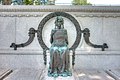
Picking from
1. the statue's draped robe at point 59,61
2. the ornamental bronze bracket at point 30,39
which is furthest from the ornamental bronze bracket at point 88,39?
the statue's draped robe at point 59,61

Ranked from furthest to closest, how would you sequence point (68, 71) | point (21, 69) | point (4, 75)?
point (21, 69), point (4, 75), point (68, 71)

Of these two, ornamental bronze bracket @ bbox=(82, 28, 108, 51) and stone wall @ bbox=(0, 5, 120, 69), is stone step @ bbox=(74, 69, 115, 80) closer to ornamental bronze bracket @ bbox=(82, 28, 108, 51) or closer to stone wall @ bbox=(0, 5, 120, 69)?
stone wall @ bbox=(0, 5, 120, 69)

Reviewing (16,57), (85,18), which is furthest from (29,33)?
(85,18)

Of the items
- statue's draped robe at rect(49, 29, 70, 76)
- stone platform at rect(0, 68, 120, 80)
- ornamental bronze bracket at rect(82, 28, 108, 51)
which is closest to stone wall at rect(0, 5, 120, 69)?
ornamental bronze bracket at rect(82, 28, 108, 51)

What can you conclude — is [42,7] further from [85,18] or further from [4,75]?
[4,75]

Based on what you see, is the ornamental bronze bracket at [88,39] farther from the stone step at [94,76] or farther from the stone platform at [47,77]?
the stone step at [94,76]

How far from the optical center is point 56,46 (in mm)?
7039

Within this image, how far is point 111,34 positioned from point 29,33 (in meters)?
2.89

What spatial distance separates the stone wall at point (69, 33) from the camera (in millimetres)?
9211

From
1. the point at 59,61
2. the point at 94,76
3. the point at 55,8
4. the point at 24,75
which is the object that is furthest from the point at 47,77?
the point at 55,8

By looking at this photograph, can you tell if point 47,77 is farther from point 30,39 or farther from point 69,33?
point 69,33

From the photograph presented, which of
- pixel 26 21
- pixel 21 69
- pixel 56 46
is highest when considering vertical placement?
pixel 26 21

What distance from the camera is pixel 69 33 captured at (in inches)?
366

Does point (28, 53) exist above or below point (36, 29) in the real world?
below
